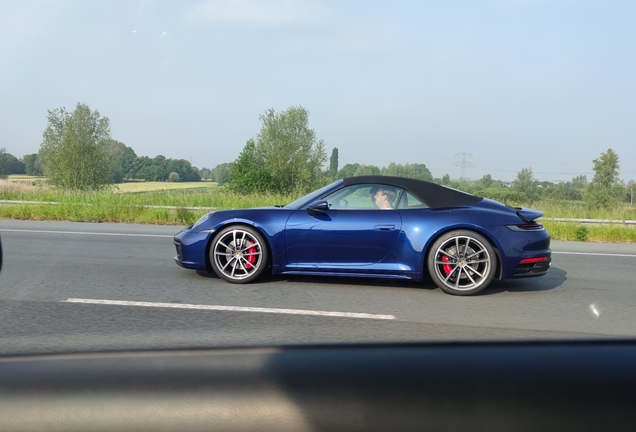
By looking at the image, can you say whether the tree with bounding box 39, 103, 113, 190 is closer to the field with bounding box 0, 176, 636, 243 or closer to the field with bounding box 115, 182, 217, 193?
the field with bounding box 115, 182, 217, 193

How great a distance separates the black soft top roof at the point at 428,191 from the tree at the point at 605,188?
1391 cm

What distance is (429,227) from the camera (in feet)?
20.9

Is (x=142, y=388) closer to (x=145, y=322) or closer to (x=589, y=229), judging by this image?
(x=145, y=322)

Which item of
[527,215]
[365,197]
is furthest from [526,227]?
[365,197]

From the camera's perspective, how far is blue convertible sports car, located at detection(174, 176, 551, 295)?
6.34 m

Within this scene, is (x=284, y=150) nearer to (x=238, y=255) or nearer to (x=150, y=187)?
(x=150, y=187)

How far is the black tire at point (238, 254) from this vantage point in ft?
21.9

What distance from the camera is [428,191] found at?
6.72 meters

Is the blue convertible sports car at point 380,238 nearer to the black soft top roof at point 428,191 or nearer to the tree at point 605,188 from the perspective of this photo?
the black soft top roof at point 428,191

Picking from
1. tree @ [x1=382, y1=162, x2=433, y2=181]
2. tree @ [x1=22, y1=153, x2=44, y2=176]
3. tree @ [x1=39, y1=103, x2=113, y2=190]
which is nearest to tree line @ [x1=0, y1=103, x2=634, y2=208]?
tree @ [x1=39, y1=103, x2=113, y2=190]

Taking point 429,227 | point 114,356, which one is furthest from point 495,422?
point 429,227

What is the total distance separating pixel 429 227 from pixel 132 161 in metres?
58.6

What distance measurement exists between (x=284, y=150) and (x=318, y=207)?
67747mm

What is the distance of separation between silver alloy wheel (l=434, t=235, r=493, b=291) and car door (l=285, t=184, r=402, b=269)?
0.53 meters
